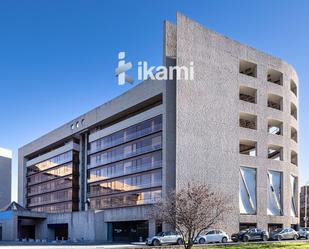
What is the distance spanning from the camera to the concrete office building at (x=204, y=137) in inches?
2069

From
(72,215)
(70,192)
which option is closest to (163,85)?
(72,215)

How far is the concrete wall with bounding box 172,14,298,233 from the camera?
52.5m

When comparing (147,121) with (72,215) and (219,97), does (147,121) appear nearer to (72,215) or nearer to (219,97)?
(219,97)

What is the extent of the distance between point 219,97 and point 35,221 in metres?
41.2

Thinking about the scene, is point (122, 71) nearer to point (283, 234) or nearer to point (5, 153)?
point (283, 234)

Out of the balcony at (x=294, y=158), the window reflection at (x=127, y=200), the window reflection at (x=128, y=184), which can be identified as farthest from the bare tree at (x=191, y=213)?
the balcony at (x=294, y=158)

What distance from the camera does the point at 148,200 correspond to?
55500 millimetres

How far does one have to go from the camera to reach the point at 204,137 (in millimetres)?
53656

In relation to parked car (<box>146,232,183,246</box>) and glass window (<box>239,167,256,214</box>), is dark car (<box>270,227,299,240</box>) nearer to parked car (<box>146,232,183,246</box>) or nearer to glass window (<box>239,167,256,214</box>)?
glass window (<box>239,167,256,214</box>)

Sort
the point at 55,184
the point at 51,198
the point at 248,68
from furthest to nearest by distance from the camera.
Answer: the point at 51,198, the point at 55,184, the point at 248,68

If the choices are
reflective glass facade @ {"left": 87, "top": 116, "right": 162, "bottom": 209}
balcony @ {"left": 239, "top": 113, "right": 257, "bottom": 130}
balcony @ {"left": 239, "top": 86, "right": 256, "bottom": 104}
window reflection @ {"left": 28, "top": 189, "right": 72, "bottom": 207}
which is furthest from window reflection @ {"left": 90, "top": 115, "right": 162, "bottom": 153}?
balcony @ {"left": 239, "top": 86, "right": 256, "bottom": 104}

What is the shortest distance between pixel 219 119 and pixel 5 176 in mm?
67721

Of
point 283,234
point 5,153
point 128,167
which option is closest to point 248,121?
point 128,167

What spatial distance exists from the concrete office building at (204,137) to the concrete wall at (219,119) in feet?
0.41
